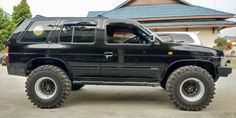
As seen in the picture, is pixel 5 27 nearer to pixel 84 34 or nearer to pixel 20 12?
pixel 20 12

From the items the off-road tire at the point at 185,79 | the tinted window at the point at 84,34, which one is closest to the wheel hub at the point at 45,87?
the tinted window at the point at 84,34

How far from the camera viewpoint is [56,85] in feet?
21.9

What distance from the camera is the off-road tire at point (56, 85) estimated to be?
6.64 meters

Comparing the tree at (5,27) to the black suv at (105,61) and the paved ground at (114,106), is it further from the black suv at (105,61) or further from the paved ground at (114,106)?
the black suv at (105,61)

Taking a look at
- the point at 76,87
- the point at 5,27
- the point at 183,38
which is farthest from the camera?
the point at 5,27

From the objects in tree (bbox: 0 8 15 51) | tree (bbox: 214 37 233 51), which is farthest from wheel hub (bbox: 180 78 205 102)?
tree (bbox: 214 37 233 51)

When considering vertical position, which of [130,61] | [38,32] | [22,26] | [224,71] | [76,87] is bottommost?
[76,87]

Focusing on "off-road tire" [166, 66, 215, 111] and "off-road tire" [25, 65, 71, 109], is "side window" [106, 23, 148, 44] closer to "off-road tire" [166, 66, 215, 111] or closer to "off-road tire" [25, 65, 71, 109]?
"off-road tire" [166, 66, 215, 111]

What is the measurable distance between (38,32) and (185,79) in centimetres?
353

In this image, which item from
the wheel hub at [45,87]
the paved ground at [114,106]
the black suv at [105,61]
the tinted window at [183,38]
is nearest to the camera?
the paved ground at [114,106]

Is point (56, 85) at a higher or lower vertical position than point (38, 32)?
lower

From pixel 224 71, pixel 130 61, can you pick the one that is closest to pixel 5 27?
pixel 130 61

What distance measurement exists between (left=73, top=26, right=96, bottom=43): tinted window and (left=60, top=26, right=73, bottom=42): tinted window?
0.38ft

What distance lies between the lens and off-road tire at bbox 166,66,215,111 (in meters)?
6.44
